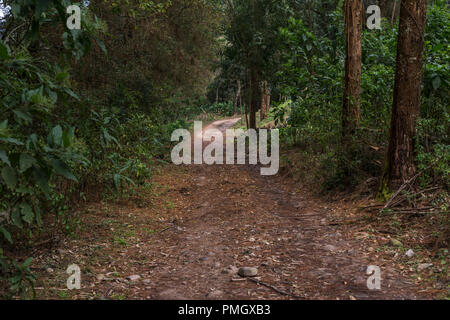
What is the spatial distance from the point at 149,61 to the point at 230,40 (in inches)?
295

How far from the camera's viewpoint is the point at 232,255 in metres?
4.96

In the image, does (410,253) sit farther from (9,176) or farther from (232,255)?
(9,176)

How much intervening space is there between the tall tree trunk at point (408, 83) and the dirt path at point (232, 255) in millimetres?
1342

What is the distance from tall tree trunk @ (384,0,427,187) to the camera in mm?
5969

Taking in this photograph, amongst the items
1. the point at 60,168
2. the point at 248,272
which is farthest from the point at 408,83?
the point at 60,168

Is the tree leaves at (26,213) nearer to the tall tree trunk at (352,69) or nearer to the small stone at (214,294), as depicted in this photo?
the small stone at (214,294)

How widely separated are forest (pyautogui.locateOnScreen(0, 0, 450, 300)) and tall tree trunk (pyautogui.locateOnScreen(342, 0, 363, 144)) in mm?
29

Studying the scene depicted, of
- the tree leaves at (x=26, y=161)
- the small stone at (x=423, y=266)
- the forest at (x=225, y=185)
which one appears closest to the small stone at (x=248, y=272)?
the forest at (x=225, y=185)

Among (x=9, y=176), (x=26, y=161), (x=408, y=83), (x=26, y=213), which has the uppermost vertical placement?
(x=408, y=83)

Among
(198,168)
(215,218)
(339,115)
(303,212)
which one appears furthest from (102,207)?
(198,168)

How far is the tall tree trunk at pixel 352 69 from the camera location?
789cm

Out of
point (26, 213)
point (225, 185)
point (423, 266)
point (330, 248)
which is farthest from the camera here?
point (225, 185)

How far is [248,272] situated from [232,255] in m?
0.74

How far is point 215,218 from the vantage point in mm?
6965
